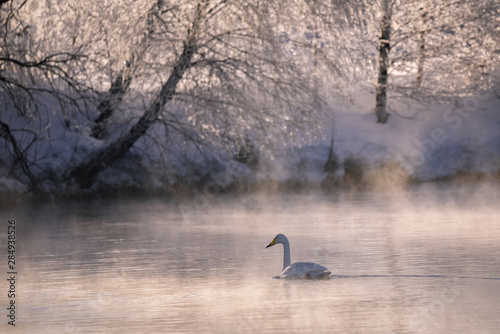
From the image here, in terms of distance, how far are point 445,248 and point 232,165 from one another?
1162cm

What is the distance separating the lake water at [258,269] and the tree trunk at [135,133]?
8.24ft

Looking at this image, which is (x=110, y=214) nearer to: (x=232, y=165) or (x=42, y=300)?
(x=232, y=165)

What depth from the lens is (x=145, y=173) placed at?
71.9ft

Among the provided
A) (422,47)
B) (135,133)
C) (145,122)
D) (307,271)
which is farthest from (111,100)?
(307,271)

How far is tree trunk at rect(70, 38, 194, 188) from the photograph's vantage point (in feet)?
60.2

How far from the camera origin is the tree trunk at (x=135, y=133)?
60.2 ft

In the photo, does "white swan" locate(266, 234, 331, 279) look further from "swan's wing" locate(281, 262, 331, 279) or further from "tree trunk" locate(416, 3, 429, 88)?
"tree trunk" locate(416, 3, 429, 88)

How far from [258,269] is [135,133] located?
10547 millimetres

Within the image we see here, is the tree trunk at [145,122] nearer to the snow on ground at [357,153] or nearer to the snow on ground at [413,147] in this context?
the snow on ground at [357,153]

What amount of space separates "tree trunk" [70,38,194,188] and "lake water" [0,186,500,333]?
251 centimetres

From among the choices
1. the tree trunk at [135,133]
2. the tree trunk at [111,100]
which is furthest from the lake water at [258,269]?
the tree trunk at [111,100]

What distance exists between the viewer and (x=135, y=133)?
20.2 meters

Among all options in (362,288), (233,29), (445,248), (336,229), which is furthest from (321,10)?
(362,288)

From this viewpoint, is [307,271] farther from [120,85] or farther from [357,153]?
[357,153]
